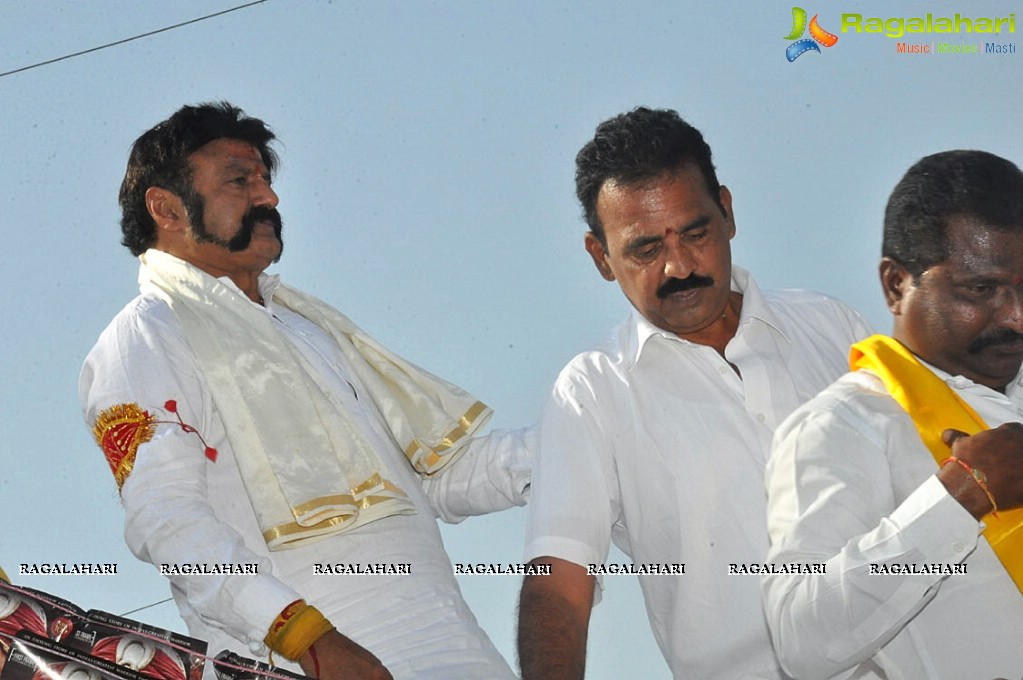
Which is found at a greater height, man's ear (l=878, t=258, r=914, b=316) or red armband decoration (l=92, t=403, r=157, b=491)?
red armband decoration (l=92, t=403, r=157, b=491)

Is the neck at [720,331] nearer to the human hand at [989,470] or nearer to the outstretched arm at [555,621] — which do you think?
the outstretched arm at [555,621]

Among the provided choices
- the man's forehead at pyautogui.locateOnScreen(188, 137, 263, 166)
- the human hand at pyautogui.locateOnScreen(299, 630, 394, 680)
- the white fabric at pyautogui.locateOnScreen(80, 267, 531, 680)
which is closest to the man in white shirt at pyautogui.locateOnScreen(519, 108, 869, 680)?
the human hand at pyautogui.locateOnScreen(299, 630, 394, 680)

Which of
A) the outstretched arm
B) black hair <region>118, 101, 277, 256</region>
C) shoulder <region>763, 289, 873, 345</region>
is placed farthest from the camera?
black hair <region>118, 101, 277, 256</region>

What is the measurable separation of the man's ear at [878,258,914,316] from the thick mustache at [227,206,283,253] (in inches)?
68.8

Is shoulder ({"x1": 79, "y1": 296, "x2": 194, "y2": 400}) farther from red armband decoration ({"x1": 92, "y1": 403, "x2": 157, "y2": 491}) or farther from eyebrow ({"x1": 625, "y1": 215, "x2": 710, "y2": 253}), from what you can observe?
eyebrow ({"x1": 625, "y1": 215, "x2": 710, "y2": 253})

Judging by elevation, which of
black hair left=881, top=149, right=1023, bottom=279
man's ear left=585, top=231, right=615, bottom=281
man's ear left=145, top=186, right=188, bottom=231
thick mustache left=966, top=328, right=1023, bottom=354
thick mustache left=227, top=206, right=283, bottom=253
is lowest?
thick mustache left=966, top=328, right=1023, bottom=354

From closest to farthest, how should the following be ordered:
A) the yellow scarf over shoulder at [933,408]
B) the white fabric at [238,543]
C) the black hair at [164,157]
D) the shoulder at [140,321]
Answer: the yellow scarf over shoulder at [933,408] < the white fabric at [238,543] < the shoulder at [140,321] < the black hair at [164,157]

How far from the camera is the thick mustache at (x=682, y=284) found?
3.30 meters

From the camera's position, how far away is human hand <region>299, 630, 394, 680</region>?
3.06m

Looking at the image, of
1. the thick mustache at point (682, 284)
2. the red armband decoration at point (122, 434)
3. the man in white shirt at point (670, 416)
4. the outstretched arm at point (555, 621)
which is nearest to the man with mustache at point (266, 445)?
the red armband decoration at point (122, 434)

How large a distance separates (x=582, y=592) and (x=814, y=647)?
29.7 inches

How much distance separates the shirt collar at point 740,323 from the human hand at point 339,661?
0.82 metres

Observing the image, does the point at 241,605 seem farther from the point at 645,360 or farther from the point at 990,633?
the point at 990,633

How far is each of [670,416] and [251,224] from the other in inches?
51.2
